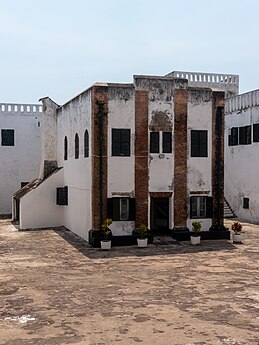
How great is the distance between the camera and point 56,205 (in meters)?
25.5

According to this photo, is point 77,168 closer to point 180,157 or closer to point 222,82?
point 180,157

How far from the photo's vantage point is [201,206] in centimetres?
2077

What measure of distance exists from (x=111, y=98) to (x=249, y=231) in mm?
9594

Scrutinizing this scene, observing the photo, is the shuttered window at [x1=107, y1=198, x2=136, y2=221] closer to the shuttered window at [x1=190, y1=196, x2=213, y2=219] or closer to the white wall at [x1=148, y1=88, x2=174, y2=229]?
the white wall at [x1=148, y1=88, x2=174, y2=229]

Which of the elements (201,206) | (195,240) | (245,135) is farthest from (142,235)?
(245,135)

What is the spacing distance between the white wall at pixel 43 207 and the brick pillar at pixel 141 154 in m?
6.85

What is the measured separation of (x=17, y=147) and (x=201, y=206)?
655 inches

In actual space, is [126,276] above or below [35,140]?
below

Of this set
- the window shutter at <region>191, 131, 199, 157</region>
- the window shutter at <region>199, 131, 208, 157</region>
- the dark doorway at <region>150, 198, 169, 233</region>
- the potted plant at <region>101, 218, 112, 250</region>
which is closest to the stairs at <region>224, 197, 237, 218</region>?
the dark doorway at <region>150, 198, 169, 233</region>

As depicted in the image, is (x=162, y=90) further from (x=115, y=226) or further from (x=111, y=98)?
(x=115, y=226)

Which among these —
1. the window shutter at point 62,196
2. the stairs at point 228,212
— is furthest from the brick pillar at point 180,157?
the stairs at point 228,212

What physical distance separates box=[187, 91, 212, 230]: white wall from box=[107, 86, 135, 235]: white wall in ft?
8.29

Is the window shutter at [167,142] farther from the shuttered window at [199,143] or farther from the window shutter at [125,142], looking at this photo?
the window shutter at [125,142]

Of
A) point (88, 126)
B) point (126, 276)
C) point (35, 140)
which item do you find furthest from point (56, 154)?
point (126, 276)
